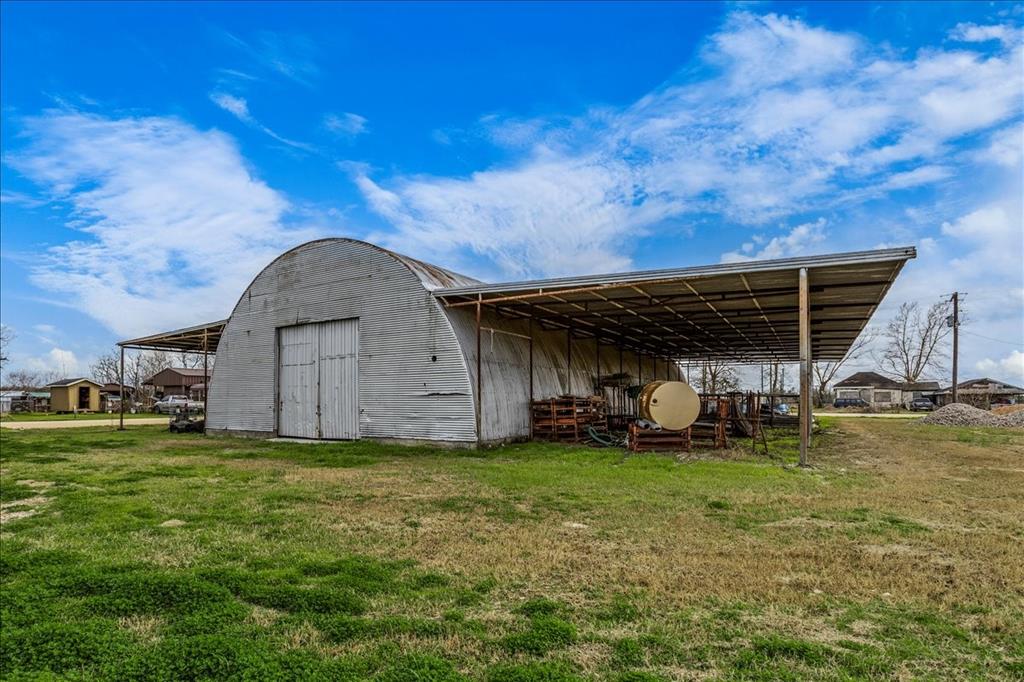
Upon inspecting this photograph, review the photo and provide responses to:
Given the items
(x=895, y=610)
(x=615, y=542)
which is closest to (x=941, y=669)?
(x=895, y=610)

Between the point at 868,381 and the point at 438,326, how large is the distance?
88152 millimetres

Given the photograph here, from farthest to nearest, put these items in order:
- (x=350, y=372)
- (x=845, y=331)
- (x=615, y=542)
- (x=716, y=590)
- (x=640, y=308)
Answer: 1. (x=845, y=331)
2. (x=640, y=308)
3. (x=350, y=372)
4. (x=615, y=542)
5. (x=716, y=590)

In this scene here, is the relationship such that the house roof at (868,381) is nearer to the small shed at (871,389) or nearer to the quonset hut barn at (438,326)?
the small shed at (871,389)

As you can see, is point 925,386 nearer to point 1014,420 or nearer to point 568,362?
point 1014,420

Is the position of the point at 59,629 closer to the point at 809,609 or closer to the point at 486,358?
the point at 809,609

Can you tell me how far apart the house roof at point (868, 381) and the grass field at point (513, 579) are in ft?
280

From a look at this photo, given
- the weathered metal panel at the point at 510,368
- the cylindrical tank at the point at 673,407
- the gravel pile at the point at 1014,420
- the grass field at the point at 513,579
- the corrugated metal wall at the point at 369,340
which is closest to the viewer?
the grass field at the point at 513,579

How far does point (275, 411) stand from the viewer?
65.6ft

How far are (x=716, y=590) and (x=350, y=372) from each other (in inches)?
596

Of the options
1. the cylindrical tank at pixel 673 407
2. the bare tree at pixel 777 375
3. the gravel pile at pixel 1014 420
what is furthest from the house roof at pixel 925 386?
the cylindrical tank at pixel 673 407

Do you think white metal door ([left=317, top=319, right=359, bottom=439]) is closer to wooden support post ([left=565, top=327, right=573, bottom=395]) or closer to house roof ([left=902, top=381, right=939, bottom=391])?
wooden support post ([left=565, top=327, right=573, bottom=395])

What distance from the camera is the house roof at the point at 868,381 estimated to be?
83.8 meters

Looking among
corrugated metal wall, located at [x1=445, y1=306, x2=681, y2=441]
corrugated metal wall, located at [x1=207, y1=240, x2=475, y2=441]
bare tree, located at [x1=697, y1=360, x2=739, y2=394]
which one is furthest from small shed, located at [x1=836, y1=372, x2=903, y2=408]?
corrugated metal wall, located at [x1=207, y1=240, x2=475, y2=441]

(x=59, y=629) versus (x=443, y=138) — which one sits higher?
(x=443, y=138)
